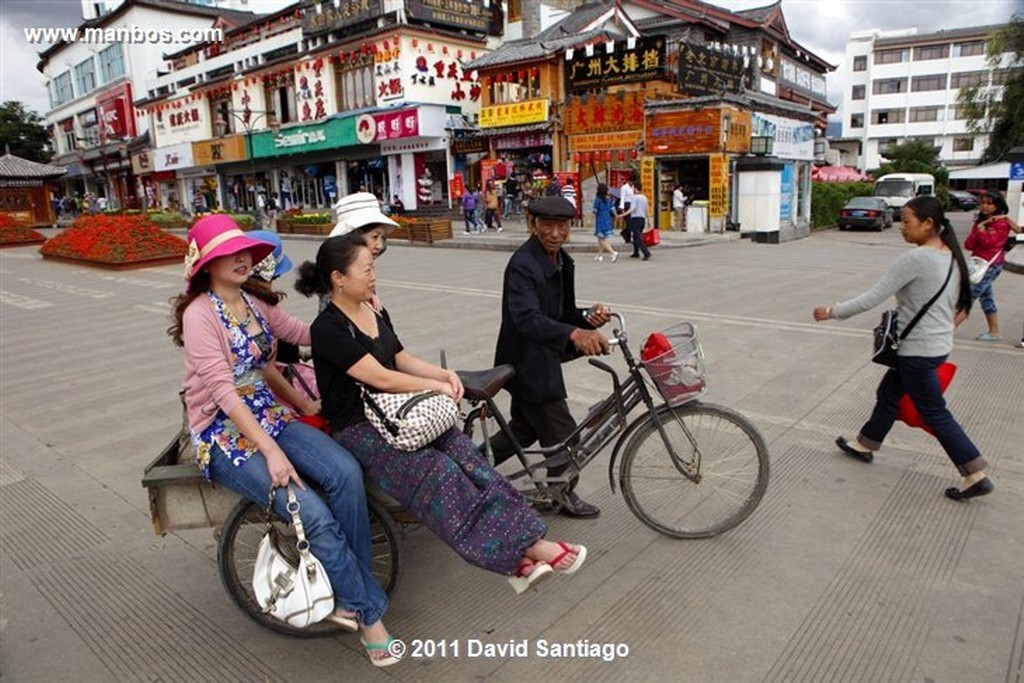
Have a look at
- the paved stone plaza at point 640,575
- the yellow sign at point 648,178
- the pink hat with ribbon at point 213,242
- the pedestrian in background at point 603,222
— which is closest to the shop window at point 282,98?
the yellow sign at point 648,178

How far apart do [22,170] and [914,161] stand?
49.2 metres

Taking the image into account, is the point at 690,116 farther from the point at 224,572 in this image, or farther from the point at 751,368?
the point at 224,572

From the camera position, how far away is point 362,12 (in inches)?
1189

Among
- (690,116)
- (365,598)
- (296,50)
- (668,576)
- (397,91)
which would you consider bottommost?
(668,576)

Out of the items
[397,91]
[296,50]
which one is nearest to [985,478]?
[397,91]

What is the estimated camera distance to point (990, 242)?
7551mm

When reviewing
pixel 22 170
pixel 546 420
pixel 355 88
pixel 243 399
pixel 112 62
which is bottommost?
pixel 546 420

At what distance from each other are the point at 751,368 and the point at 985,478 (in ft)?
9.24

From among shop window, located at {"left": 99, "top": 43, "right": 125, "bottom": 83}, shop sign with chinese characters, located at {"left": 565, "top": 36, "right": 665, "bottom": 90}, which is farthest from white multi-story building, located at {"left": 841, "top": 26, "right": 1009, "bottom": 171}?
shop window, located at {"left": 99, "top": 43, "right": 125, "bottom": 83}

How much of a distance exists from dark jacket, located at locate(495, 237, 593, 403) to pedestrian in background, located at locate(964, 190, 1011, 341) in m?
5.93

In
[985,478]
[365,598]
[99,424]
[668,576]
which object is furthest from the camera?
[99,424]

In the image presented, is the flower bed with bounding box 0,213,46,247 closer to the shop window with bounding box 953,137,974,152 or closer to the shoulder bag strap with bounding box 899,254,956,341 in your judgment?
the shoulder bag strap with bounding box 899,254,956,341

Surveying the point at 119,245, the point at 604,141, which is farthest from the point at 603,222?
the point at 119,245

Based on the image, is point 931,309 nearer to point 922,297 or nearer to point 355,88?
point 922,297
